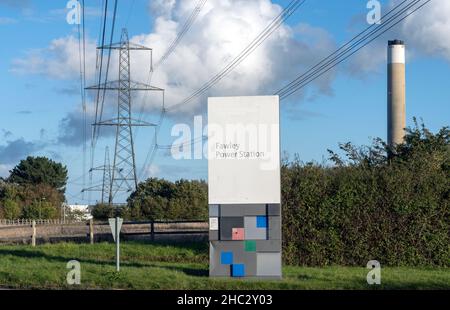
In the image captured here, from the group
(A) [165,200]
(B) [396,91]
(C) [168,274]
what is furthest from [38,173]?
(C) [168,274]

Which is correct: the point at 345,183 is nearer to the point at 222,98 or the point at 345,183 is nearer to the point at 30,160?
the point at 222,98

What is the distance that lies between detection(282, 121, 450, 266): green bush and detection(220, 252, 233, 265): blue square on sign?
5.33 m

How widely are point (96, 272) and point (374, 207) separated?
950 centimetres

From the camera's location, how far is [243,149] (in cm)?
2022

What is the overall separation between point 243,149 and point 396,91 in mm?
39192

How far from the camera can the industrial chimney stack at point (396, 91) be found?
57.0 meters

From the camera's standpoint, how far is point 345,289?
19453mm

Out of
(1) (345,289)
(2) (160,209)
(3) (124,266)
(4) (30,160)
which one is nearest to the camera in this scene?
(1) (345,289)

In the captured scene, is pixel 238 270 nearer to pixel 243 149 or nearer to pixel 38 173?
pixel 243 149

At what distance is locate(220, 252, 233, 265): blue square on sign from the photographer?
20.8 metres

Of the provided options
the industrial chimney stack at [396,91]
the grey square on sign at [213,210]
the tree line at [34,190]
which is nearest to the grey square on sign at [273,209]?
the grey square on sign at [213,210]

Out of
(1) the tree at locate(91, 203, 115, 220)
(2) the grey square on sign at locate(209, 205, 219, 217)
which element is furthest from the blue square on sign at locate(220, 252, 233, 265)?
(1) the tree at locate(91, 203, 115, 220)

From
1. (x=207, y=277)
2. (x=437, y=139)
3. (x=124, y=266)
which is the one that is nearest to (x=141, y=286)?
(x=207, y=277)

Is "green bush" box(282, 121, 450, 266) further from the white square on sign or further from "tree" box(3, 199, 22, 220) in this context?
"tree" box(3, 199, 22, 220)
